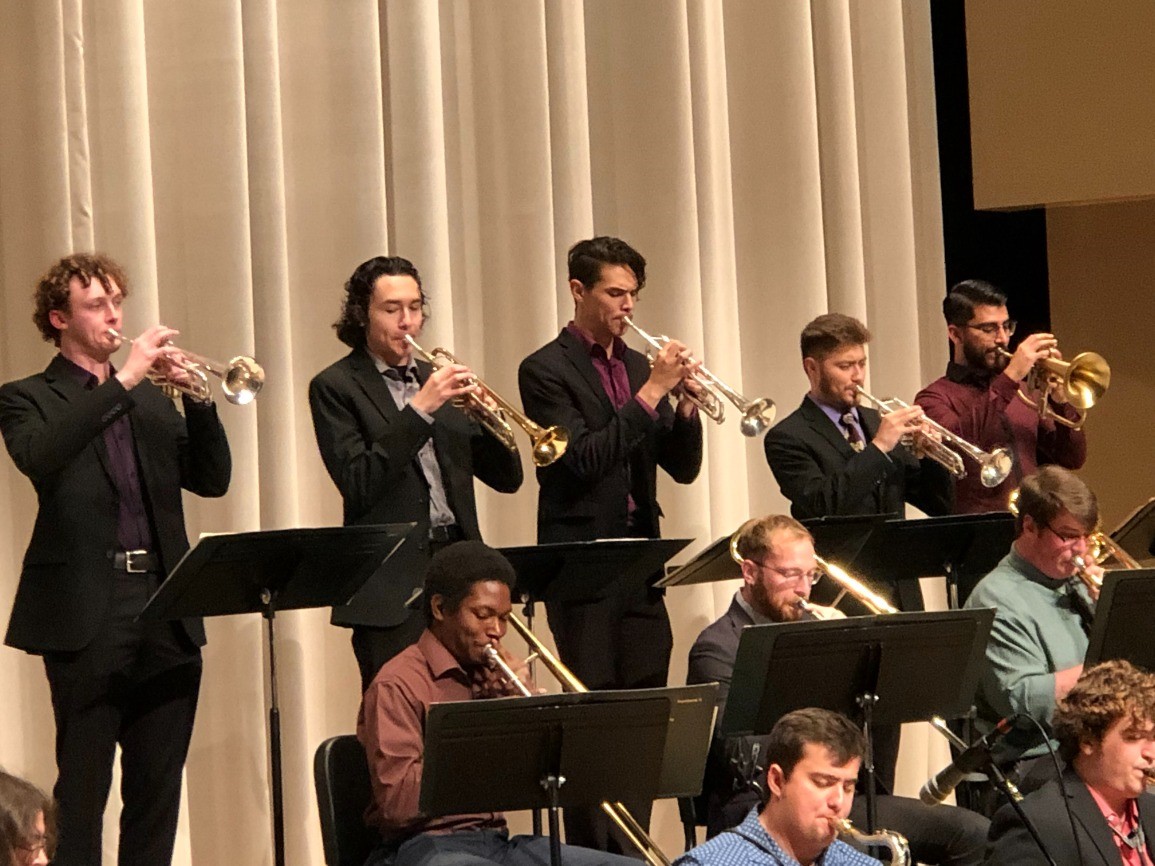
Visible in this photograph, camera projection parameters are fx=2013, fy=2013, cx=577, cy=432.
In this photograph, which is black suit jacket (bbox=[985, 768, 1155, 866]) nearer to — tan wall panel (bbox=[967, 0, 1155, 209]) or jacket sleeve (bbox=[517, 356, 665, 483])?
jacket sleeve (bbox=[517, 356, 665, 483])

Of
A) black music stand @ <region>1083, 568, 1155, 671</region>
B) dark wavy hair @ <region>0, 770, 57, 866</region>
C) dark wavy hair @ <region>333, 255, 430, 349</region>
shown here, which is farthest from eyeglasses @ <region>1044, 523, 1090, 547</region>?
dark wavy hair @ <region>0, 770, 57, 866</region>

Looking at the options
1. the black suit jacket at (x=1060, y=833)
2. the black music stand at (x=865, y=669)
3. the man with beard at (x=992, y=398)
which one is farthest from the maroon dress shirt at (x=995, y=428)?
the black suit jacket at (x=1060, y=833)

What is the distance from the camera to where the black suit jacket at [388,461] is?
483 cm

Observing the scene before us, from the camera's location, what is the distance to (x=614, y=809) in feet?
15.4

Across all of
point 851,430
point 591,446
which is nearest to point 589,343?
point 591,446

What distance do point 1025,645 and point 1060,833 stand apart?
0.93 meters

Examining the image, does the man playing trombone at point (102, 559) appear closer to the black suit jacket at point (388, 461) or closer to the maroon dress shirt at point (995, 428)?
the black suit jacket at point (388, 461)

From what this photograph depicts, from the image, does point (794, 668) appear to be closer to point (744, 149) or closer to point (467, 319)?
point (467, 319)

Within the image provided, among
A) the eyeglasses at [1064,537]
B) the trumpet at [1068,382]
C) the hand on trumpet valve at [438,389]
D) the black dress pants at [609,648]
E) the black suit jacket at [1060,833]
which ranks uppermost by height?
the hand on trumpet valve at [438,389]

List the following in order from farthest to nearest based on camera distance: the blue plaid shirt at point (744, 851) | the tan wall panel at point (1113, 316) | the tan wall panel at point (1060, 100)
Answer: the tan wall panel at point (1113, 316)
the tan wall panel at point (1060, 100)
the blue plaid shirt at point (744, 851)

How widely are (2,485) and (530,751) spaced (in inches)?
104

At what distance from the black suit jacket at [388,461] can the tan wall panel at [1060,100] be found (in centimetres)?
311

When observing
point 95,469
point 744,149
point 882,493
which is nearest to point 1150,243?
point 744,149

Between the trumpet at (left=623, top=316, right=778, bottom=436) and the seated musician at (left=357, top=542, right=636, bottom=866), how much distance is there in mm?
1272
